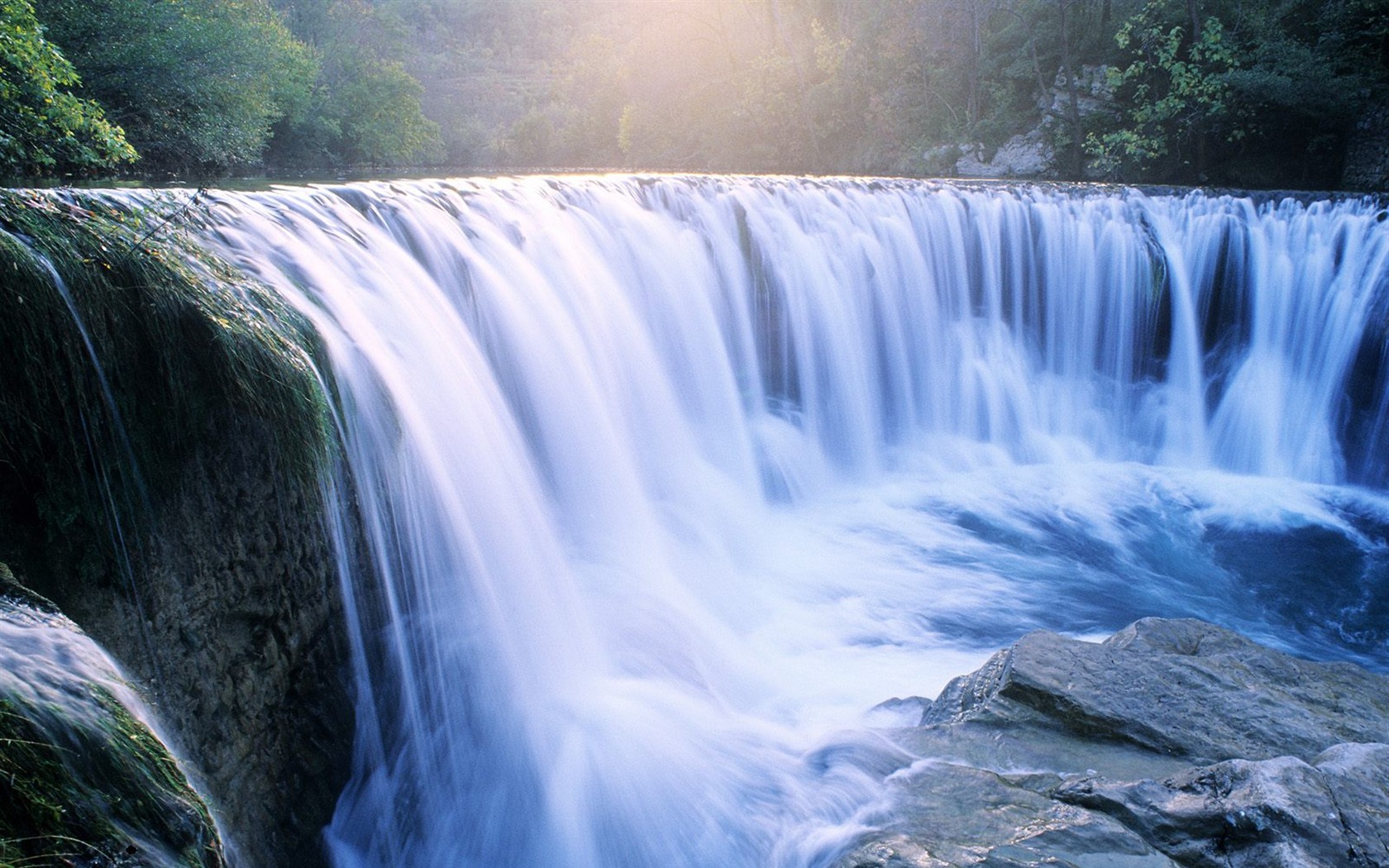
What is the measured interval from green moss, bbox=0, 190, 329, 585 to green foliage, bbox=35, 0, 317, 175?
13.4m

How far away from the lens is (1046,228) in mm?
11953

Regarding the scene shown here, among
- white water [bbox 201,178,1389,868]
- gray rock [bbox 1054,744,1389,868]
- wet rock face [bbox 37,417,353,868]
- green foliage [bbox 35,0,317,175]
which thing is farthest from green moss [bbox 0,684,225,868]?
green foliage [bbox 35,0,317,175]

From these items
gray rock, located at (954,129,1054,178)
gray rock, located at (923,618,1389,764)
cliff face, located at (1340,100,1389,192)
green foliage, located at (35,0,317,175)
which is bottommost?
gray rock, located at (923,618,1389,764)

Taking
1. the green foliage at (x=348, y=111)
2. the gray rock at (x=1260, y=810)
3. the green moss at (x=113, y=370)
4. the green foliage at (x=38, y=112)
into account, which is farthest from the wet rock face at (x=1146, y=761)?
the green foliage at (x=348, y=111)

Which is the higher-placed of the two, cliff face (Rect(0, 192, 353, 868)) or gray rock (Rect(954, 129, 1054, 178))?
gray rock (Rect(954, 129, 1054, 178))

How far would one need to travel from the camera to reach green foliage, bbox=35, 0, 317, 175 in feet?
45.6

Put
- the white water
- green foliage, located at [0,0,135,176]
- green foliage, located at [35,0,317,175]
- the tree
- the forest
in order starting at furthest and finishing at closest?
the tree, the forest, green foliage, located at [35,0,317,175], green foliage, located at [0,0,135,176], the white water

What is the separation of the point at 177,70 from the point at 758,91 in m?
20.2

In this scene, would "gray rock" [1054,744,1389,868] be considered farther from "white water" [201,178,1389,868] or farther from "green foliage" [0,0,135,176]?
"green foliage" [0,0,135,176]

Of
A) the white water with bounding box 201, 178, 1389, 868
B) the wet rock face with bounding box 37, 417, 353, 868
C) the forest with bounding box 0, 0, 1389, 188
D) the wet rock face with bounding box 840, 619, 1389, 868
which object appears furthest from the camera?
the forest with bounding box 0, 0, 1389, 188

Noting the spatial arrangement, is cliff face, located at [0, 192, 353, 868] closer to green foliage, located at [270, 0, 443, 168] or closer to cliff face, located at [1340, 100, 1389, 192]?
cliff face, located at [1340, 100, 1389, 192]

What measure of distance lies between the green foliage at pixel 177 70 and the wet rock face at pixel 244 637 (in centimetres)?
1379

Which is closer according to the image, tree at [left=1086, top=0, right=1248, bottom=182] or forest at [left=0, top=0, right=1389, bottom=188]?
forest at [left=0, top=0, right=1389, bottom=188]

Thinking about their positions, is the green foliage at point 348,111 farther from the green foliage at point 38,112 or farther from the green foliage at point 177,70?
the green foliage at point 38,112
